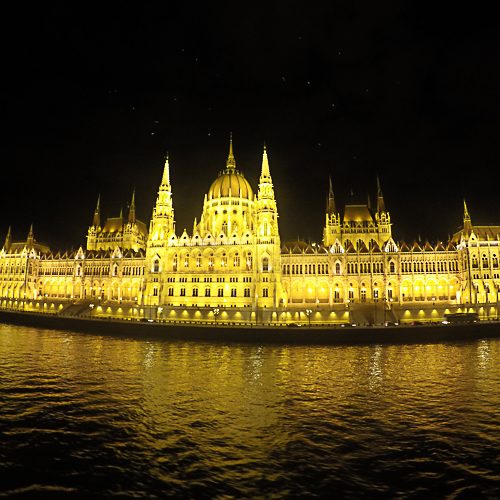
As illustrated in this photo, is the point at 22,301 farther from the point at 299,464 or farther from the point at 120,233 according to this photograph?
the point at 299,464

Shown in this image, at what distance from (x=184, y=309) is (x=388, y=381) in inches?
1656

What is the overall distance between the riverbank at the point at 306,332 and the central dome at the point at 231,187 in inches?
1488

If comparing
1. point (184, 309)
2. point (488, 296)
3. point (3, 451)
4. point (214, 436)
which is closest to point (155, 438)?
point (214, 436)

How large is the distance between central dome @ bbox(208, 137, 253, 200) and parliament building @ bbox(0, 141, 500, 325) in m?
0.25

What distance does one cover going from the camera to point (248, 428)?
19.1 meters

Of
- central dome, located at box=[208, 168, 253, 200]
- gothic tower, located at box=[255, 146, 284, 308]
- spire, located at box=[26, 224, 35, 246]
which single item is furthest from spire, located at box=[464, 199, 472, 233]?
spire, located at box=[26, 224, 35, 246]

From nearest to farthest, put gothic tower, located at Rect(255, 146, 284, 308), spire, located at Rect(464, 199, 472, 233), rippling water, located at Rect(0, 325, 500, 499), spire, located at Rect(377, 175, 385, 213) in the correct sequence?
rippling water, located at Rect(0, 325, 500, 499) < gothic tower, located at Rect(255, 146, 284, 308) < spire, located at Rect(464, 199, 472, 233) < spire, located at Rect(377, 175, 385, 213)

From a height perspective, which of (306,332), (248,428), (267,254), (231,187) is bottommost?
(248,428)

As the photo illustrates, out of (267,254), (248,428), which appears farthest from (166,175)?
(248,428)

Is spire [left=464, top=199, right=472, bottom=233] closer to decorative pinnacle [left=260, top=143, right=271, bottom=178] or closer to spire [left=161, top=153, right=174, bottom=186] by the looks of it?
decorative pinnacle [left=260, top=143, right=271, bottom=178]

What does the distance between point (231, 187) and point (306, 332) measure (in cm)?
4531

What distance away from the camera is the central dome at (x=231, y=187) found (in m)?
85.5

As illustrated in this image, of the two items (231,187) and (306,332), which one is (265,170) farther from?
(306,332)

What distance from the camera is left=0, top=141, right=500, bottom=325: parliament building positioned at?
63375 millimetres
